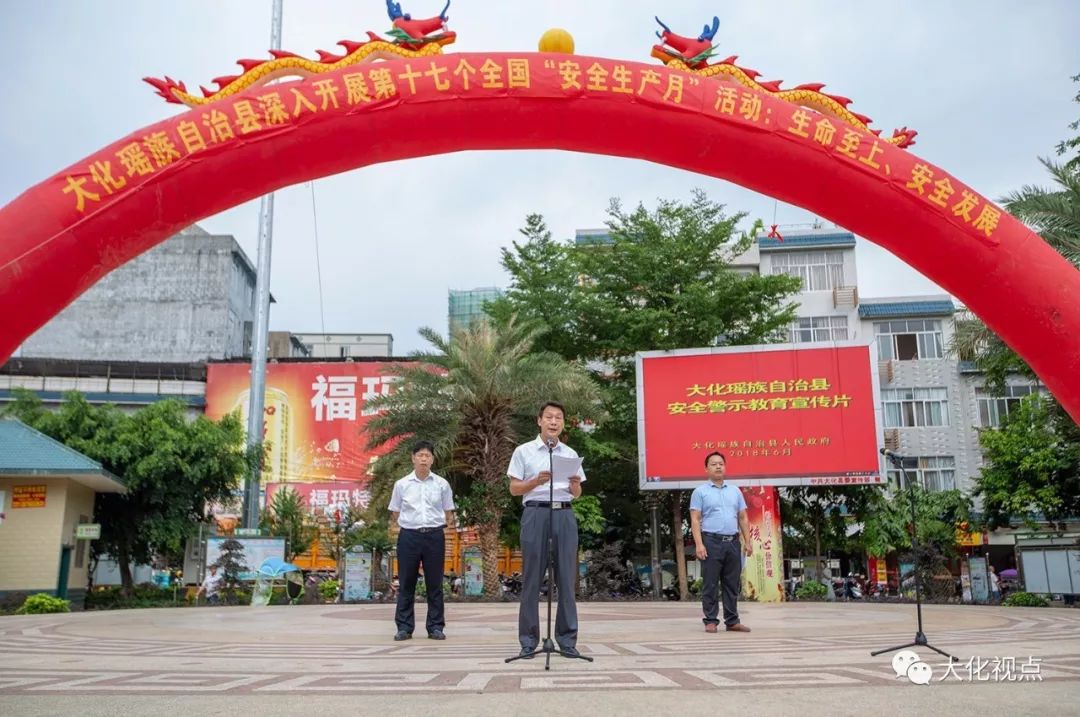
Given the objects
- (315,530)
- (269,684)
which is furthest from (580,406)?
(269,684)

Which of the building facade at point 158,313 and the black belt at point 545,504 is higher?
the building facade at point 158,313

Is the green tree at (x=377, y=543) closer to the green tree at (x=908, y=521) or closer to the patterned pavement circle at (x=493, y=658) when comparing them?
the green tree at (x=908, y=521)

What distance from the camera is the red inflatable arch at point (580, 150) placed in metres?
6.02

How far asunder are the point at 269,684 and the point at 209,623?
714cm

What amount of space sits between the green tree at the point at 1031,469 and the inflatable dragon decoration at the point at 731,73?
1598 cm

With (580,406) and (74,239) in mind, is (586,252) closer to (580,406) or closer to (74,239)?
(580,406)

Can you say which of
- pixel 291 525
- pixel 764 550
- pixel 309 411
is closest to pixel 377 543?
pixel 291 525

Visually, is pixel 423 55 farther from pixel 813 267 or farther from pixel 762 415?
pixel 813 267

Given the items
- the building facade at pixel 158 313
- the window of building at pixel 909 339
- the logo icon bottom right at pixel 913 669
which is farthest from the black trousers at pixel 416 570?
the building facade at pixel 158 313

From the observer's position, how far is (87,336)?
39.1 metres

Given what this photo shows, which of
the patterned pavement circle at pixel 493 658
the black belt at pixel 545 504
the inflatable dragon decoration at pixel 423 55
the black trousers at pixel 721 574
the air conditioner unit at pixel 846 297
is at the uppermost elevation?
the air conditioner unit at pixel 846 297

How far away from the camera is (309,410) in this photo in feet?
120

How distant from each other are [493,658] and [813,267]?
109 feet

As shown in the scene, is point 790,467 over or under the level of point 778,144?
under
